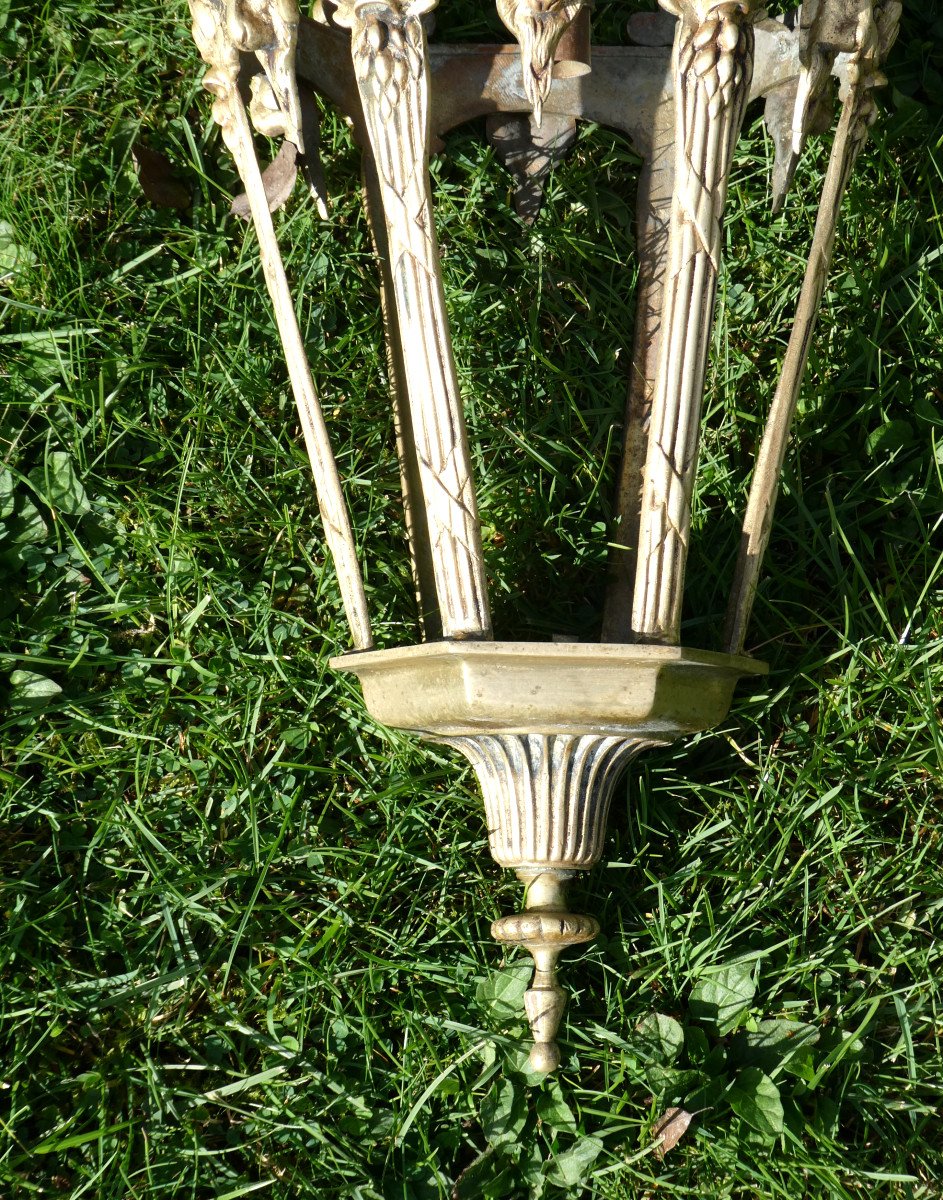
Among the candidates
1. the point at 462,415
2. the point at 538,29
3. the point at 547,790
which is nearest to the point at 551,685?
the point at 547,790

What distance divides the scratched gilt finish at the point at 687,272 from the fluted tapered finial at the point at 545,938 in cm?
36

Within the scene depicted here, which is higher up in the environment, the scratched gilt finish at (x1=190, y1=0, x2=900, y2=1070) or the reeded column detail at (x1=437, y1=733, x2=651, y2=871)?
the scratched gilt finish at (x1=190, y1=0, x2=900, y2=1070)

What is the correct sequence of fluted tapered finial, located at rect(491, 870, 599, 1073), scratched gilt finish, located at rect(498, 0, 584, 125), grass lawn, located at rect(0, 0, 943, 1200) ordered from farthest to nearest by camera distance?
grass lawn, located at rect(0, 0, 943, 1200), fluted tapered finial, located at rect(491, 870, 599, 1073), scratched gilt finish, located at rect(498, 0, 584, 125)

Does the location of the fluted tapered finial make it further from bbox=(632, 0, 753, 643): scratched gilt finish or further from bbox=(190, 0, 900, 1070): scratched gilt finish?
bbox=(632, 0, 753, 643): scratched gilt finish

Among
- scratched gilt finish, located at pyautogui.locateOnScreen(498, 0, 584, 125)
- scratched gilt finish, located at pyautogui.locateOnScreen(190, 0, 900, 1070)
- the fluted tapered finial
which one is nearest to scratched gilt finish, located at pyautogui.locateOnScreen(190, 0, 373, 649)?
scratched gilt finish, located at pyautogui.locateOnScreen(190, 0, 900, 1070)

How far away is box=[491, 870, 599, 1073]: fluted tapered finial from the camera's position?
1450 mm

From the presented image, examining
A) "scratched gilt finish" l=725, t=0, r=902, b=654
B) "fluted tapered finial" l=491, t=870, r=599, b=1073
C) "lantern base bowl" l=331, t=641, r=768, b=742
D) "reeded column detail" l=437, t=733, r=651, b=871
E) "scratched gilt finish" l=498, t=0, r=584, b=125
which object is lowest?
"fluted tapered finial" l=491, t=870, r=599, b=1073

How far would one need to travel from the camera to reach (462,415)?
135 cm

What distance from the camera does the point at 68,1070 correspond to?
Result: 163cm

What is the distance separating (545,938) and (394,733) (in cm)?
37

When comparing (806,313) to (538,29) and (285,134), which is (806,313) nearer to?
(538,29)

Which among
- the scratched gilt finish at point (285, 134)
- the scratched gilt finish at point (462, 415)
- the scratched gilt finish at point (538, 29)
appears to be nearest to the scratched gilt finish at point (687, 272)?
the scratched gilt finish at point (462, 415)

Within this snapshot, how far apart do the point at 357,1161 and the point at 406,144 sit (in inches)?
49.8

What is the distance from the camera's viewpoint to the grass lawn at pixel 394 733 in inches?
62.6
